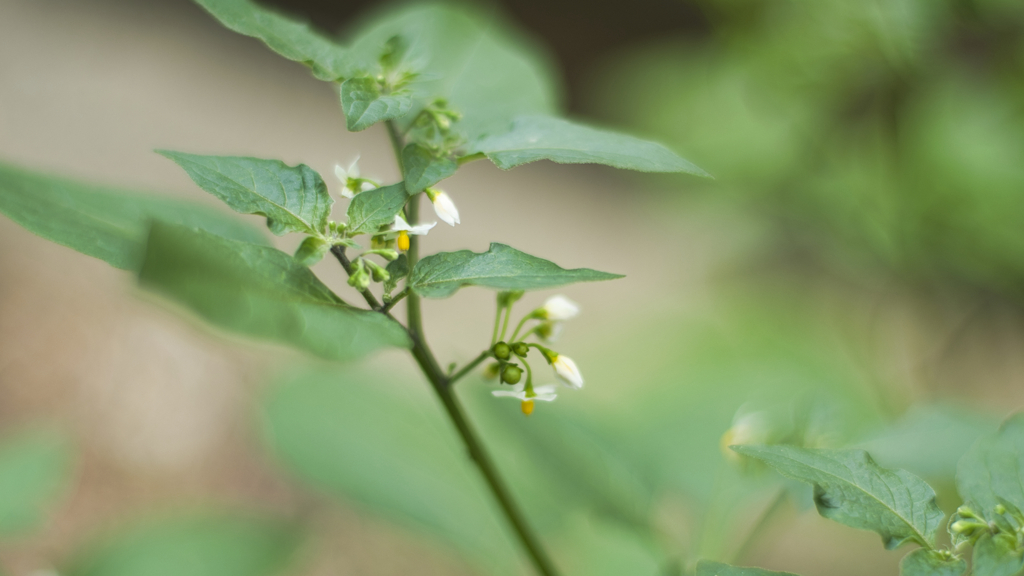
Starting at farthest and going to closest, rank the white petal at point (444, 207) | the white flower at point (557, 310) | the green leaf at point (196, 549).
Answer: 1. the green leaf at point (196, 549)
2. the white flower at point (557, 310)
3. the white petal at point (444, 207)

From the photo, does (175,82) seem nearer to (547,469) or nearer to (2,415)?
(2,415)

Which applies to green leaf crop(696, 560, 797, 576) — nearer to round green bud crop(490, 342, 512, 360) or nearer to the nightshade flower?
round green bud crop(490, 342, 512, 360)

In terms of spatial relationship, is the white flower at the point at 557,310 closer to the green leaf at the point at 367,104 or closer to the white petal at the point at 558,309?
the white petal at the point at 558,309

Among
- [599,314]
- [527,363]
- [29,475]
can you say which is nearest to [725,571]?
[527,363]

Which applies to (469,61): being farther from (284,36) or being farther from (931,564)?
(931,564)

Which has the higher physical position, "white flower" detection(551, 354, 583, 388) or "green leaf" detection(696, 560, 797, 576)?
"white flower" detection(551, 354, 583, 388)

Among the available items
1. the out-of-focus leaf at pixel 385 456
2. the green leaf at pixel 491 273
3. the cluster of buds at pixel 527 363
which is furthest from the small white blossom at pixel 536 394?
the out-of-focus leaf at pixel 385 456

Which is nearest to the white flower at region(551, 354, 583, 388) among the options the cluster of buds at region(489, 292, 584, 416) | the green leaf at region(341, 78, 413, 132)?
the cluster of buds at region(489, 292, 584, 416)
